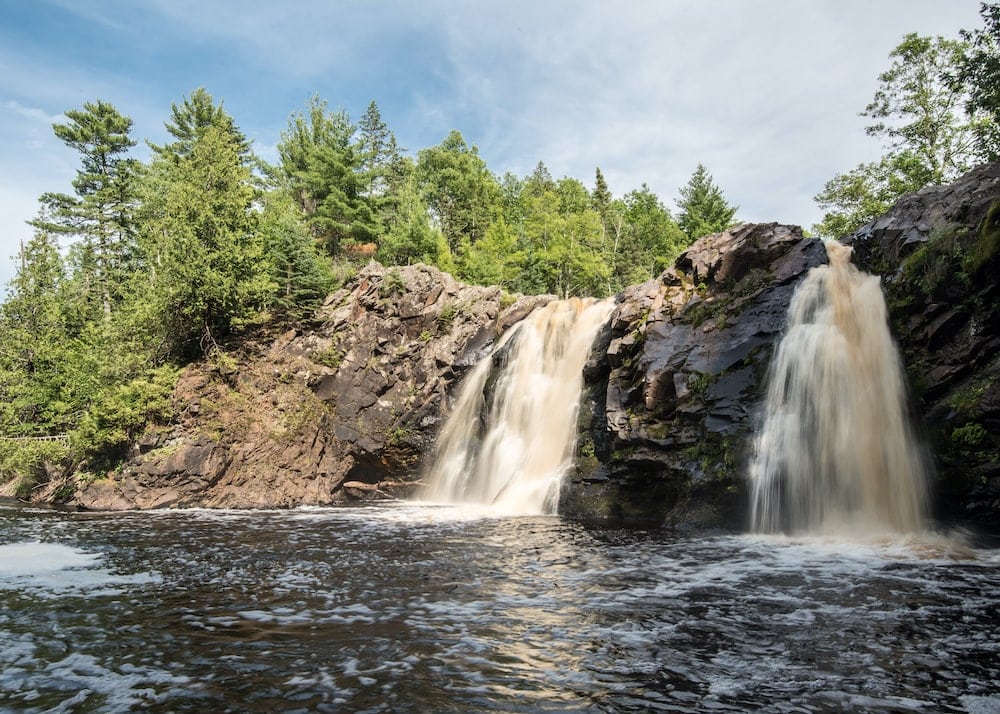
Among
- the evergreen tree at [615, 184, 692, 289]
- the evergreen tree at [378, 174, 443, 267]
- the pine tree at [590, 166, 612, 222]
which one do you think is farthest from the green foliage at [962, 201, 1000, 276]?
the pine tree at [590, 166, 612, 222]

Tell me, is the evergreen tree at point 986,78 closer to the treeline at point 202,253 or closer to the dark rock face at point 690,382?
the dark rock face at point 690,382

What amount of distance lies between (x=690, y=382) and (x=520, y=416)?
675 cm

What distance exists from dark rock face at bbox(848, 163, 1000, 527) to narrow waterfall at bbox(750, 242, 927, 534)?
0.45 m

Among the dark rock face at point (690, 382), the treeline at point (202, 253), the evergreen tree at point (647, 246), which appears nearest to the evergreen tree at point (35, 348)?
the treeline at point (202, 253)

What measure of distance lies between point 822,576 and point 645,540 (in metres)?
3.98

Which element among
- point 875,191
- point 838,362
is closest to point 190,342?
point 838,362

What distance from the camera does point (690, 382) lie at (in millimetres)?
15258

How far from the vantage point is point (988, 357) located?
11961 millimetres

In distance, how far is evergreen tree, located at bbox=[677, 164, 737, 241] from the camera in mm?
48656

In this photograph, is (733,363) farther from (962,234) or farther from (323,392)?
(323,392)

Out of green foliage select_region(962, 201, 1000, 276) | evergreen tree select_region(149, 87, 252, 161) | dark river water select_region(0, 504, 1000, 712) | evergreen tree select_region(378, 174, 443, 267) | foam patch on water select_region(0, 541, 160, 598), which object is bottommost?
foam patch on water select_region(0, 541, 160, 598)

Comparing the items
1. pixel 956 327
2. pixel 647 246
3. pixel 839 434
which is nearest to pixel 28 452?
pixel 839 434

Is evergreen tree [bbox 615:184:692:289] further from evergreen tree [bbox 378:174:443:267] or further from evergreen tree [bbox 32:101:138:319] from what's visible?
evergreen tree [bbox 32:101:138:319]

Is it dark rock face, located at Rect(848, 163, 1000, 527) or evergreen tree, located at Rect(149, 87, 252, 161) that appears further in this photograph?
evergreen tree, located at Rect(149, 87, 252, 161)
